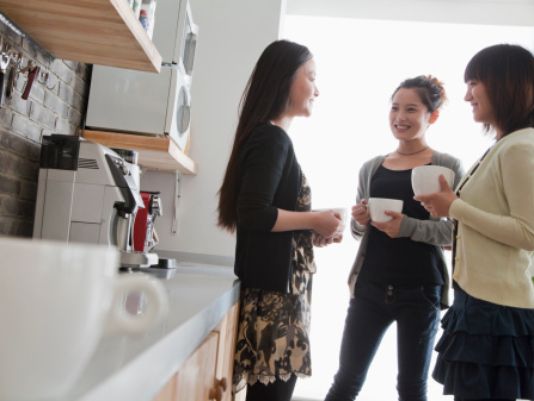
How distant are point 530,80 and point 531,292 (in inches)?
21.5

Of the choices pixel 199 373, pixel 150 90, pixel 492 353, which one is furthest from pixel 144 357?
pixel 150 90

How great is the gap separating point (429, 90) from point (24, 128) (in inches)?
54.6

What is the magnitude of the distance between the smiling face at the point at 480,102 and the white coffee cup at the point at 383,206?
14.2 inches

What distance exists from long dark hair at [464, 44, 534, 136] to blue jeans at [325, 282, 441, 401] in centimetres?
61

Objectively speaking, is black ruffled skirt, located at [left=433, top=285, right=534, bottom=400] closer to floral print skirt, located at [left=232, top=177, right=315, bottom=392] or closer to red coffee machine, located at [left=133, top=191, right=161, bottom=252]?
floral print skirt, located at [left=232, top=177, right=315, bottom=392]

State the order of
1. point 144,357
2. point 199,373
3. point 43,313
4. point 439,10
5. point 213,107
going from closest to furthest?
point 43,313
point 144,357
point 199,373
point 213,107
point 439,10

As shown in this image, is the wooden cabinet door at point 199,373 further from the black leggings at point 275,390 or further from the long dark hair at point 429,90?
the long dark hair at point 429,90

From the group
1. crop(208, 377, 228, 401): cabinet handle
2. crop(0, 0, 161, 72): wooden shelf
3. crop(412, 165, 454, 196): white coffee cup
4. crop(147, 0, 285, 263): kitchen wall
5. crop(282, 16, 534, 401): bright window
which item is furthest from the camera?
crop(282, 16, 534, 401): bright window

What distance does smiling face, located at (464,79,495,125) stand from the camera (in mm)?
1330

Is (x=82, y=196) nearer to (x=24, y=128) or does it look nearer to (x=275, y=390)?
(x=24, y=128)

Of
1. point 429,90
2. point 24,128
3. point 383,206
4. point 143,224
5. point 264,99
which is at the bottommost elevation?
point 143,224

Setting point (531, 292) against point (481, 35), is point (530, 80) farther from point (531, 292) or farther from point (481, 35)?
point (481, 35)

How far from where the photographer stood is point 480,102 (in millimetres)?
1349

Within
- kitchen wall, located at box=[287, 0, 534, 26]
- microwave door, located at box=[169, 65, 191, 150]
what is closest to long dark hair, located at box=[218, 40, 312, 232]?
microwave door, located at box=[169, 65, 191, 150]
